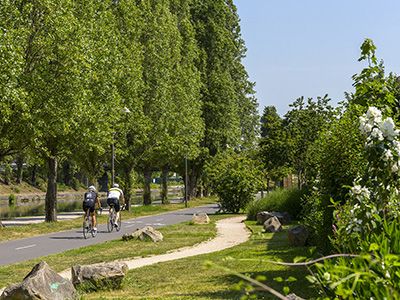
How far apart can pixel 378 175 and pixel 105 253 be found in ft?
41.4

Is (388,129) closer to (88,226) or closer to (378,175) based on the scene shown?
(378,175)

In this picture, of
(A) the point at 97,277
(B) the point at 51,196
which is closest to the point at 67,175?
(B) the point at 51,196

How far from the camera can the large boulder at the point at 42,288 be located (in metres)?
9.41

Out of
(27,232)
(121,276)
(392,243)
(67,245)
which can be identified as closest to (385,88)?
(392,243)

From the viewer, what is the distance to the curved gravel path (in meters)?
16.4

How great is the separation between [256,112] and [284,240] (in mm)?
53073

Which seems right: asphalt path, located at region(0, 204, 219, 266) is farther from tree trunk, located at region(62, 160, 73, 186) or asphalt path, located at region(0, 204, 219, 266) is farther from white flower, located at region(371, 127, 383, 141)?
tree trunk, located at region(62, 160, 73, 186)

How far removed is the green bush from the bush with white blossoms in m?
25.0

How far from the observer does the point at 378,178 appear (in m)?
6.85

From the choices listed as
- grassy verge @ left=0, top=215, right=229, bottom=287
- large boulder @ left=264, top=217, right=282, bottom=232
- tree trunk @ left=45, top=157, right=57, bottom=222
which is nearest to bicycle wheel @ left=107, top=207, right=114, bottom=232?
grassy verge @ left=0, top=215, right=229, bottom=287

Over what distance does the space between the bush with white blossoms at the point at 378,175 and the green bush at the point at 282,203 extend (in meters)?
25.0

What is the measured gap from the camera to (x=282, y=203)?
109 ft


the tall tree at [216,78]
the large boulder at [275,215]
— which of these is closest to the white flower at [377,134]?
the large boulder at [275,215]

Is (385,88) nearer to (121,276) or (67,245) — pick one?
(121,276)
